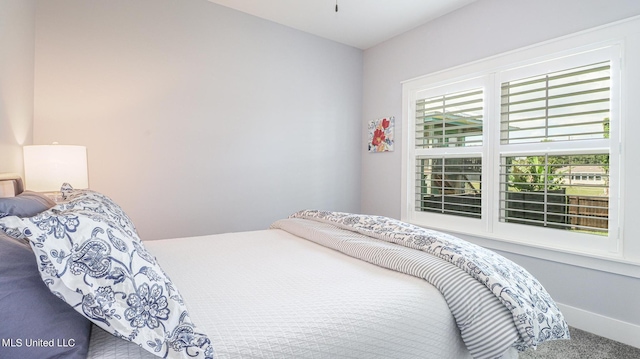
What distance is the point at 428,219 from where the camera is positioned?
11.0ft

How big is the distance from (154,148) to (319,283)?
2106 millimetres

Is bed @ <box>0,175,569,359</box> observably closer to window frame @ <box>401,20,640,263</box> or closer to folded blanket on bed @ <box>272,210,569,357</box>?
folded blanket on bed @ <box>272,210,569,357</box>

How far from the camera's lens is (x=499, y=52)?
2.73m

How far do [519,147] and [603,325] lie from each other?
134 centimetres

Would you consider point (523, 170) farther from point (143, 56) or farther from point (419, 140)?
point (143, 56)

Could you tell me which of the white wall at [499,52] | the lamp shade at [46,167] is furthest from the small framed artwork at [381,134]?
the lamp shade at [46,167]

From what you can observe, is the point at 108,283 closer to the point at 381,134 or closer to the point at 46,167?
Result: the point at 46,167

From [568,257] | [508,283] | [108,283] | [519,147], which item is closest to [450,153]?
[519,147]

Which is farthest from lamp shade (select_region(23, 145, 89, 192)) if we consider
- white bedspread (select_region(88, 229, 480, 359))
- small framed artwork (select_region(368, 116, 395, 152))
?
small framed artwork (select_region(368, 116, 395, 152))

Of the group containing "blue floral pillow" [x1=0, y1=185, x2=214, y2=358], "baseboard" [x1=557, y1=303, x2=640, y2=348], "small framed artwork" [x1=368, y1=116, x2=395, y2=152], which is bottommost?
"baseboard" [x1=557, y1=303, x2=640, y2=348]

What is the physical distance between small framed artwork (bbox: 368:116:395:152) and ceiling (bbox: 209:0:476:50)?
3.07 feet

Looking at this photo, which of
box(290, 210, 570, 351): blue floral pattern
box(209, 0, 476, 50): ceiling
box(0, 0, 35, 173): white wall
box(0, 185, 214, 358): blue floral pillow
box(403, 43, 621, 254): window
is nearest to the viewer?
box(0, 185, 214, 358): blue floral pillow

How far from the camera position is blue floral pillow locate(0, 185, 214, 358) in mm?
697

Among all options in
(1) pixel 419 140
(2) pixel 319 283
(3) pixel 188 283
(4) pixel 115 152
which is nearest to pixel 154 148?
(4) pixel 115 152
